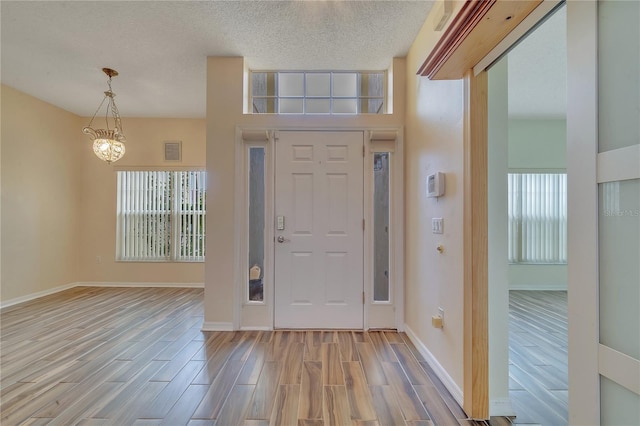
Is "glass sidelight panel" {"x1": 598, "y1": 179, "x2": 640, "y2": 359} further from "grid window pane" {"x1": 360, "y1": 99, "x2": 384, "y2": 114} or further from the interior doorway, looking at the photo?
"grid window pane" {"x1": 360, "y1": 99, "x2": 384, "y2": 114}

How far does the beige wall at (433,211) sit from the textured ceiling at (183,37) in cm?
54

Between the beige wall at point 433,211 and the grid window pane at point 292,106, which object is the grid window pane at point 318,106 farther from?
the beige wall at point 433,211

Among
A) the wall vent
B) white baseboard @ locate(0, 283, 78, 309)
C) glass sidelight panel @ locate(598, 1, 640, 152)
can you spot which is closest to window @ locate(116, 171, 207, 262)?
the wall vent

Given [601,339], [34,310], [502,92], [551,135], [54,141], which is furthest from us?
[551,135]

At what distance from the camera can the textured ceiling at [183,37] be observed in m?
2.38

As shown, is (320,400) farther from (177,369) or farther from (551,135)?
(551,135)

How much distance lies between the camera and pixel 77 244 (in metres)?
5.04

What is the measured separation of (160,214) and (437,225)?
15.6ft

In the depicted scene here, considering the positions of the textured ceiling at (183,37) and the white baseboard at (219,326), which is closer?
the textured ceiling at (183,37)

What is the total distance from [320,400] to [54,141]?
218 inches

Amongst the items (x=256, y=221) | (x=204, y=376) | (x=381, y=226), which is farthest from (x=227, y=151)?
(x=204, y=376)

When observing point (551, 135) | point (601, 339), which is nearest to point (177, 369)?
point (601, 339)

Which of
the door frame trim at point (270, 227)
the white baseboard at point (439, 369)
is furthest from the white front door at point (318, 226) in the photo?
the white baseboard at point (439, 369)

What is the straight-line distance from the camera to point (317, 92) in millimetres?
3404
